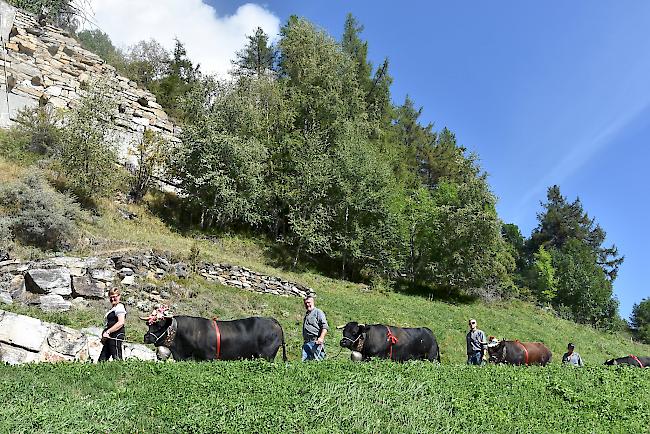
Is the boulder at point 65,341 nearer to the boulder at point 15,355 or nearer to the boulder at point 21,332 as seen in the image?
the boulder at point 21,332

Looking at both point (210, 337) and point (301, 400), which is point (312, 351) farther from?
point (301, 400)

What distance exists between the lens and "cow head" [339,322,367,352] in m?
11.7

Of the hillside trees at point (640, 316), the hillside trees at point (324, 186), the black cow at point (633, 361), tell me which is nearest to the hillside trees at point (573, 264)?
the hillside trees at point (640, 316)

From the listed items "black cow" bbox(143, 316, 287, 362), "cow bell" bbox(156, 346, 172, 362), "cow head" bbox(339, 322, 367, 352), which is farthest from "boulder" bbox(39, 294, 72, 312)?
"cow head" bbox(339, 322, 367, 352)

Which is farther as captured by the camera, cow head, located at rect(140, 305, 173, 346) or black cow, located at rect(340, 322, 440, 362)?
black cow, located at rect(340, 322, 440, 362)

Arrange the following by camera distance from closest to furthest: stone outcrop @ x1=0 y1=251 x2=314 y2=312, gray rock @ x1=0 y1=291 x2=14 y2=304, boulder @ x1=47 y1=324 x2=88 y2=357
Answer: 1. boulder @ x1=47 y1=324 x2=88 y2=357
2. gray rock @ x1=0 y1=291 x2=14 y2=304
3. stone outcrop @ x1=0 y1=251 x2=314 y2=312

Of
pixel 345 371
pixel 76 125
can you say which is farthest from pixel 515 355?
pixel 76 125

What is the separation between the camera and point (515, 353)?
1593cm

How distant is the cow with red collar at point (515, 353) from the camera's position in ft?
50.8

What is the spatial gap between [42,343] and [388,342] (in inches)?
Result: 325

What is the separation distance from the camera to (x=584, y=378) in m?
10.9

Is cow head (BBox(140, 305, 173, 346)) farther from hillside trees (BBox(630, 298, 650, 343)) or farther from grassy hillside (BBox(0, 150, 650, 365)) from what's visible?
hillside trees (BBox(630, 298, 650, 343))

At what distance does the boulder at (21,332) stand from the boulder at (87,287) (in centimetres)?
451

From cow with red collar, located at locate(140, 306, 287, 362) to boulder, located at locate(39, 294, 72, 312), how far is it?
583cm
